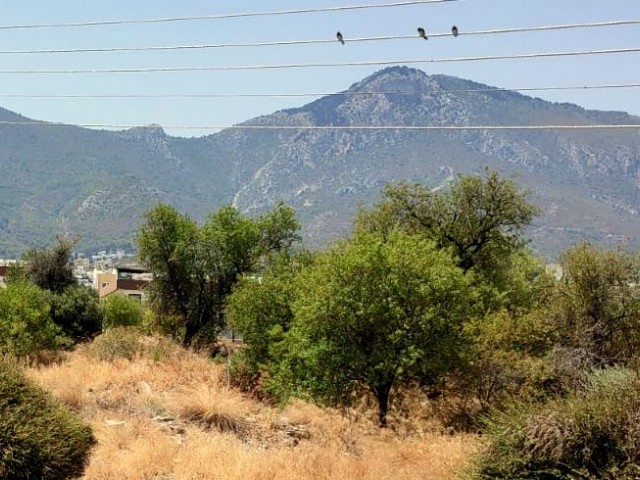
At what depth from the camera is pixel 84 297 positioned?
38.5m

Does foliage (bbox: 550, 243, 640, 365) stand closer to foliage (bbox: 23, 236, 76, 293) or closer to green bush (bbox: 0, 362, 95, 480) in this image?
green bush (bbox: 0, 362, 95, 480)

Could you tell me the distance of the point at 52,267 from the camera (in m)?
40.4

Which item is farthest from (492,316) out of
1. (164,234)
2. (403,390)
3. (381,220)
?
(164,234)

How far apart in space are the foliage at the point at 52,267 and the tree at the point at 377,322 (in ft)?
83.9

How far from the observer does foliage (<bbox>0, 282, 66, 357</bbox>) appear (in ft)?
87.0

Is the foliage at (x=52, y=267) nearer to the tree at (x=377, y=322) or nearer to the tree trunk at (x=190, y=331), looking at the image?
the tree trunk at (x=190, y=331)

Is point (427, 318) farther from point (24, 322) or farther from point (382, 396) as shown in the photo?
point (24, 322)

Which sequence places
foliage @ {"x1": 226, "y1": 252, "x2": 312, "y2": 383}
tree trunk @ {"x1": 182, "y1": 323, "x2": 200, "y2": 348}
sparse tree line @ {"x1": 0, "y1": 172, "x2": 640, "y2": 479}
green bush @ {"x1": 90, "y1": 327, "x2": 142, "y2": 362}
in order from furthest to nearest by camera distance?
tree trunk @ {"x1": 182, "y1": 323, "x2": 200, "y2": 348} → foliage @ {"x1": 226, "y1": 252, "x2": 312, "y2": 383} → green bush @ {"x1": 90, "y1": 327, "x2": 142, "y2": 362} → sparse tree line @ {"x1": 0, "y1": 172, "x2": 640, "y2": 479}

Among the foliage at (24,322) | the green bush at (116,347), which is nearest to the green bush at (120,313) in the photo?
the foliage at (24,322)

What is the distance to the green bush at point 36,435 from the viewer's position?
9.59m

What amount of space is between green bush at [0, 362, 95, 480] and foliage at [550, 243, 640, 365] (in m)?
14.5

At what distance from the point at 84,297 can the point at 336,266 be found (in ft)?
77.5

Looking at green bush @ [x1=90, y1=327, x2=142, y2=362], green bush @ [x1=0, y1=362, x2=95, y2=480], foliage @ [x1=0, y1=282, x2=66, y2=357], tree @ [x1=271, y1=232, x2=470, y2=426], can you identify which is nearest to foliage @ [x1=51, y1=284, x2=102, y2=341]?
foliage @ [x1=0, y1=282, x2=66, y2=357]

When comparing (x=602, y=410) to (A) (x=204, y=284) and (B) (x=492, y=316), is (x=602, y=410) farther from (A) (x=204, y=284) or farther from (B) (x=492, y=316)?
(A) (x=204, y=284)
